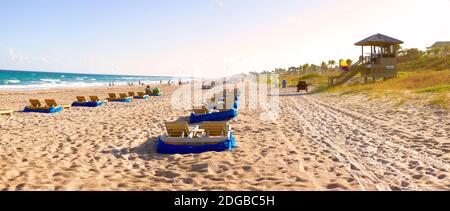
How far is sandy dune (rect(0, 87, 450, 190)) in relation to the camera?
5828mm

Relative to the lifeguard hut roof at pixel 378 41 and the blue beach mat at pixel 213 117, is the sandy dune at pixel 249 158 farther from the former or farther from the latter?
the lifeguard hut roof at pixel 378 41

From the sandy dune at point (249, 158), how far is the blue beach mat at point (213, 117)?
3.10 ft

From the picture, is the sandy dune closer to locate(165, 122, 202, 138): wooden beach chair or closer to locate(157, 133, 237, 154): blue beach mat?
locate(157, 133, 237, 154): blue beach mat

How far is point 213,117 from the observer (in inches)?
530

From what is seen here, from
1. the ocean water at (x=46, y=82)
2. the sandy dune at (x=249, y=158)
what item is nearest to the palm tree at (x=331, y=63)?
the ocean water at (x=46, y=82)

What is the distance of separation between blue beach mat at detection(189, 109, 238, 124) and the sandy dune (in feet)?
3.10

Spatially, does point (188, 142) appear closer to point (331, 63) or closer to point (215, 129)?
point (215, 129)

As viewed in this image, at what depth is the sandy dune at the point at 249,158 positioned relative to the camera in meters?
5.83

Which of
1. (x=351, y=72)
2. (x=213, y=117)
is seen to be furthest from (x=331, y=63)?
(x=213, y=117)

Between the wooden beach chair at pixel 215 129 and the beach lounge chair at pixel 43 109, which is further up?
the beach lounge chair at pixel 43 109

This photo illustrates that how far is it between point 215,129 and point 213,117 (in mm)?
4640

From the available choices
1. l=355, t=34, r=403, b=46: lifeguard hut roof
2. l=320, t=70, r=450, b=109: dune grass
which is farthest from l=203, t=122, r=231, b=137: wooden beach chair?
l=355, t=34, r=403, b=46: lifeguard hut roof

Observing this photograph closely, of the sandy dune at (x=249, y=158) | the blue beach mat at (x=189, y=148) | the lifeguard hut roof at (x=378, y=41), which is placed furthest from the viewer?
the lifeguard hut roof at (x=378, y=41)
